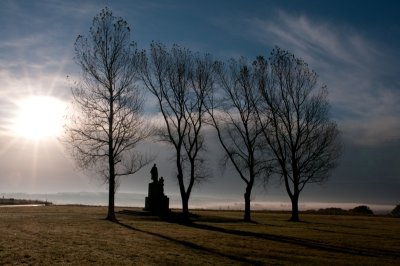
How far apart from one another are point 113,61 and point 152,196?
15713 mm

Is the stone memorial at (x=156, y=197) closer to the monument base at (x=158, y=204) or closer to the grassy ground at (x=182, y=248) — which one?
the monument base at (x=158, y=204)

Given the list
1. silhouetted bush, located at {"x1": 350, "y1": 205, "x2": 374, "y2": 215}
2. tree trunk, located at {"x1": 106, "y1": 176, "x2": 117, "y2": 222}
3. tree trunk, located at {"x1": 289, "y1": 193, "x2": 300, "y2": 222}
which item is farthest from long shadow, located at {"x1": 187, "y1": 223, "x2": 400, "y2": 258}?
silhouetted bush, located at {"x1": 350, "y1": 205, "x2": 374, "y2": 215}

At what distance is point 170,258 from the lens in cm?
1727

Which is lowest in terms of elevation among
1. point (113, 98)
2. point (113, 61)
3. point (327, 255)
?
point (327, 255)

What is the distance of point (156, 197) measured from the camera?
4700 cm

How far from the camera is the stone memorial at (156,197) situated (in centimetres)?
4614

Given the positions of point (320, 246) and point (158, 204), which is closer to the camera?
point (320, 246)

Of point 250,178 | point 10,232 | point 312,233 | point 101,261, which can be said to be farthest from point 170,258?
point 250,178

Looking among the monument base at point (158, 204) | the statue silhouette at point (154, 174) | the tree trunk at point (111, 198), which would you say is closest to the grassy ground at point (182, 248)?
the tree trunk at point (111, 198)

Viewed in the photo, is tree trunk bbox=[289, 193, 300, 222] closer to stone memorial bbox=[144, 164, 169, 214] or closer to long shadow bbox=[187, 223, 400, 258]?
stone memorial bbox=[144, 164, 169, 214]

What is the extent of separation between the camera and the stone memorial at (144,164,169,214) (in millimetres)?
46144

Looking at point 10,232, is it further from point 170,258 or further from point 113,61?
point 113,61

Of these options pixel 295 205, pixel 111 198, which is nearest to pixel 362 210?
pixel 295 205

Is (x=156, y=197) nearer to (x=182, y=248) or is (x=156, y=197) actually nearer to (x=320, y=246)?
(x=320, y=246)
